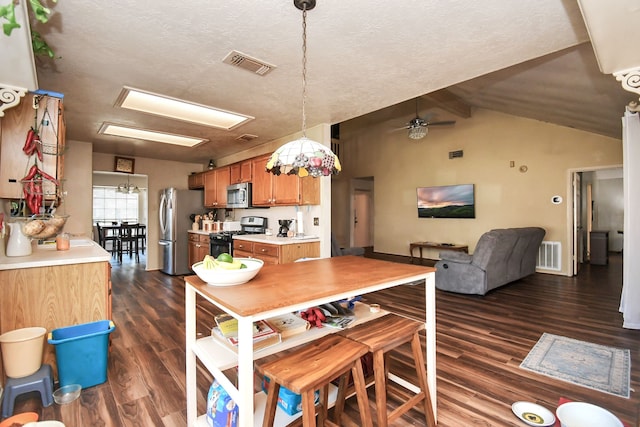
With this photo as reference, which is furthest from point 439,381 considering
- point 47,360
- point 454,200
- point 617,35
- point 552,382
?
point 454,200

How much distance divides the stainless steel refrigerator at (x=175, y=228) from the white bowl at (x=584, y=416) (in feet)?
19.1

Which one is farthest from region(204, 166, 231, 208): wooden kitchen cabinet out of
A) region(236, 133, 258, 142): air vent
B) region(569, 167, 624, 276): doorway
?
region(569, 167, 624, 276): doorway

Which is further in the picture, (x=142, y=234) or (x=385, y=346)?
(x=142, y=234)

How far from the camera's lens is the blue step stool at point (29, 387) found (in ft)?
5.90

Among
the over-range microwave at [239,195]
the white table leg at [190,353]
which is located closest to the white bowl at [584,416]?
the white table leg at [190,353]

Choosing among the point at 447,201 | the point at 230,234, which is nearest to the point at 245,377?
the point at 230,234

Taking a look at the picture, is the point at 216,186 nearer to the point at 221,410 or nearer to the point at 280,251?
the point at 280,251

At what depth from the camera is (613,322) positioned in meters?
3.22

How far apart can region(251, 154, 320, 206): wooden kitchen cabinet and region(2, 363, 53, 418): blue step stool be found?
2.93 meters

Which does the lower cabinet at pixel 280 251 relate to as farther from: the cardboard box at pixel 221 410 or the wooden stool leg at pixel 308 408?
the wooden stool leg at pixel 308 408

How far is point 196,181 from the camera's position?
264 inches

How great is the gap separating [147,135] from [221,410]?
450 centimetres

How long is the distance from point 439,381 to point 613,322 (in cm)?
249

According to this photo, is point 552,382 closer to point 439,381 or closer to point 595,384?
point 595,384
